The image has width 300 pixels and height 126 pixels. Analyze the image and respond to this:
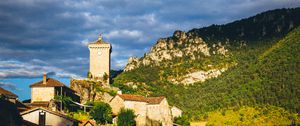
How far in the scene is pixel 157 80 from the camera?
546ft

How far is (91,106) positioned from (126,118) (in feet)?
26.3

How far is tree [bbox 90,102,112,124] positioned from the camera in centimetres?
7156

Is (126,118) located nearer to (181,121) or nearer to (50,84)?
(50,84)

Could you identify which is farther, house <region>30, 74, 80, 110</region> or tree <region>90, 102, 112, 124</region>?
tree <region>90, 102, 112, 124</region>

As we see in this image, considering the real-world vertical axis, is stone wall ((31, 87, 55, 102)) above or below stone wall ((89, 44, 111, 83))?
below

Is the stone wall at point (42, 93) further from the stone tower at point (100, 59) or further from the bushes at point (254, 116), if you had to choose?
the bushes at point (254, 116)

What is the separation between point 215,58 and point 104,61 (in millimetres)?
100691

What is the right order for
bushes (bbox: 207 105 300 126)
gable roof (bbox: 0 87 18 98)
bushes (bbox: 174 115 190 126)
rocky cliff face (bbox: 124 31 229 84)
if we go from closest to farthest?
gable roof (bbox: 0 87 18 98) → bushes (bbox: 174 115 190 126) → bushes (bbox: 207 105 300 126) → rocky cliff face (bbox: 124 31 229 84)

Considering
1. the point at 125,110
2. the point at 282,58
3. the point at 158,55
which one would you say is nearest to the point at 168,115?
the point at 125,110

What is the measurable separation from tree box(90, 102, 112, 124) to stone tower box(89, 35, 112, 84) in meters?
21.5

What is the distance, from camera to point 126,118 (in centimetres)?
7294

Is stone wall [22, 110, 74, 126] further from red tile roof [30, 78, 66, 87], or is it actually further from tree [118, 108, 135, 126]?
tree [118, 108, 135, 126]

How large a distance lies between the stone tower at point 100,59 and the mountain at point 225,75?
328 inches

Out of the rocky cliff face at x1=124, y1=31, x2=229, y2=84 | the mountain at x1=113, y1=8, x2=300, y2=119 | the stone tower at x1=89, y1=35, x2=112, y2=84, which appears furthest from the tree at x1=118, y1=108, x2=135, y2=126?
the rocky cliff face at x1=124, y1=31, x2=229, y2=84
